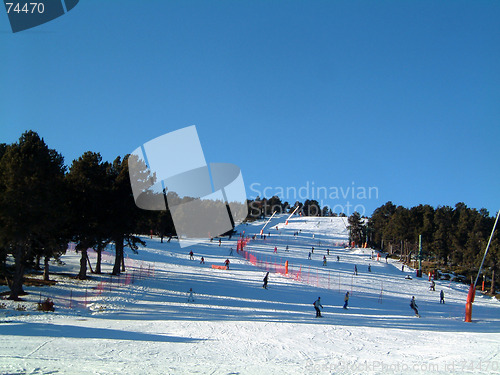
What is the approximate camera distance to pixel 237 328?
1705cm

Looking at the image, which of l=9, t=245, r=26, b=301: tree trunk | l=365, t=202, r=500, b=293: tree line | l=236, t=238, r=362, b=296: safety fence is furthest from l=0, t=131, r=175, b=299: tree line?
l=365, t=202, r=500, b=293: tree line

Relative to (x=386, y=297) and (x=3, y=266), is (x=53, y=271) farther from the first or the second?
(x=386, y=297)

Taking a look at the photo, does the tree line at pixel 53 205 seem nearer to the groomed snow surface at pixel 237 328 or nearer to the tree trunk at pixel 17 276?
the tree trunk at pixel 17 276

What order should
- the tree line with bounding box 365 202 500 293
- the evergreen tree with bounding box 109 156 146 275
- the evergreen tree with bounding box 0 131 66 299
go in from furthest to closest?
the tree line with bounding box 365 202 500 293 → the evergreen tree with bounding box 109 156 146 275 → the evergreen tree with bounding box 0 131 66 299

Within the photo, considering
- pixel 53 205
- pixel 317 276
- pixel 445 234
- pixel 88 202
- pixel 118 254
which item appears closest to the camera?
pixel 53 205

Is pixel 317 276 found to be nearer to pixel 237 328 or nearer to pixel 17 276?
pixel 237 328

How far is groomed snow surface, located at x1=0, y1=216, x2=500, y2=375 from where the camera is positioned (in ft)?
36.6

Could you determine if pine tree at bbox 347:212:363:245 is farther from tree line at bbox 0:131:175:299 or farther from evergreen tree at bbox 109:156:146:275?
evergreen tree at bbox 109:156:146:275

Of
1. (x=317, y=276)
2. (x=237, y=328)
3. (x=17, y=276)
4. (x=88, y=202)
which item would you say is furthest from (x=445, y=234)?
(x=17, y=276)

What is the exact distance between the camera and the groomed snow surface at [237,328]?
11.2 metres

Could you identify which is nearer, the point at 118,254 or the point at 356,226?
the point at 118,254

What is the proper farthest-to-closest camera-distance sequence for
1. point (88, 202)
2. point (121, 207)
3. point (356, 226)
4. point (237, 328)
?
1. point (356, 226)
2. point (121, 207)
3. point (88, 202)
4. point (237, 328)

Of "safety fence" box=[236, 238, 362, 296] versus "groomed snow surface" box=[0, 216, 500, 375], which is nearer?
"groomed snow surface" box=[0, 216, 500, 375]

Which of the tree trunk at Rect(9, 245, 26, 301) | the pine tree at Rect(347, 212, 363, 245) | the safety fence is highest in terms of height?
the pine tree at Rect(347, 212, 363, 245)
